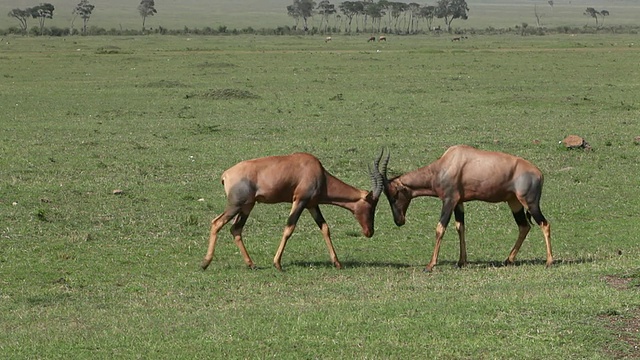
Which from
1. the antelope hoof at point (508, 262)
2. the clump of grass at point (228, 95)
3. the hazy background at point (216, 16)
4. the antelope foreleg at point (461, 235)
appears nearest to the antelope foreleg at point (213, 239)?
the antelope foreleg at point (461, 235)

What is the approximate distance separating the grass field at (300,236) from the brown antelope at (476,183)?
0.52m

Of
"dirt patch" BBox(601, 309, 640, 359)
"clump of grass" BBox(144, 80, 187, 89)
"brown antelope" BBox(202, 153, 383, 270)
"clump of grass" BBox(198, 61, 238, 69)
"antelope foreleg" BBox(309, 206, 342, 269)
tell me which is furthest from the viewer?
"clump of grass" BBox(198, 61, 238, 69)

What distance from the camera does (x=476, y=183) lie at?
12.7m

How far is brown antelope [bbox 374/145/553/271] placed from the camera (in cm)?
1259

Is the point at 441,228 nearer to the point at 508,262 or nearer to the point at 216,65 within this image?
the point at 508,262

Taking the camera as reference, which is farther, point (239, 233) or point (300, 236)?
point (300, 236)

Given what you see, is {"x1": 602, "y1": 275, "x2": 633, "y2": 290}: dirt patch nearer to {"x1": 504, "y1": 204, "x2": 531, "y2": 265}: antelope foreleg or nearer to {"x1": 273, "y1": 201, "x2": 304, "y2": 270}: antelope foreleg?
{"x1": 504, "y1": 204, "x2": 531, "y2": 265}: antelope foreleg

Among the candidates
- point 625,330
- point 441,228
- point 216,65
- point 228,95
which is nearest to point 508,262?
point 441,228

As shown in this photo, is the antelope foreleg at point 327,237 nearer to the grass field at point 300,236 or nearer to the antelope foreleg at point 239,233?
the grass field at point 300,236

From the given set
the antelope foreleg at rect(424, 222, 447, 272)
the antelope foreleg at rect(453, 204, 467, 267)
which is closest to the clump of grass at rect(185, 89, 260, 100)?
the antelope foreleg at rect(453, 204, 467, 267)

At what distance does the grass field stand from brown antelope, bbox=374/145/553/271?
52 cm

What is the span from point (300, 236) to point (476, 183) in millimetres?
3226

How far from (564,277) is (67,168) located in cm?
1123

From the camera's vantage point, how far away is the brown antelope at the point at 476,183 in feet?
41.3
